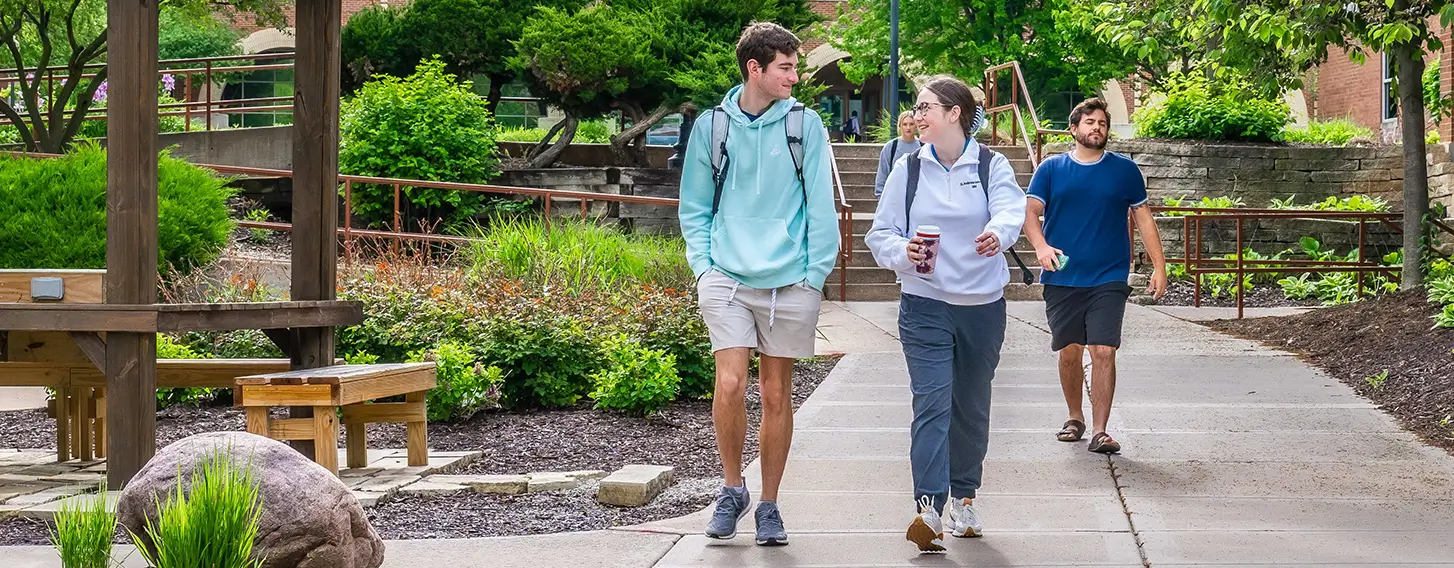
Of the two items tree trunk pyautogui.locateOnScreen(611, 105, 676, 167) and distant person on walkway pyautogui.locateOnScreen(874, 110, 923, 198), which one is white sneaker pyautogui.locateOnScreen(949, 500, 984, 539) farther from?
tree trunk pyautogui.locateOnScreen(611, 105, 676, 167)

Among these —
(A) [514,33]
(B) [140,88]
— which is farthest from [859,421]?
(A) [514,33]

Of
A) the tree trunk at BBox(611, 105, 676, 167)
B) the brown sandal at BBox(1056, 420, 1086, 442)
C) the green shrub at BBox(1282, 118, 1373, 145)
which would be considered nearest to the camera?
the brown sandal at BBox(1056, 420, 1086, 442)

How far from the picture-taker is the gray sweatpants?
5.05 m

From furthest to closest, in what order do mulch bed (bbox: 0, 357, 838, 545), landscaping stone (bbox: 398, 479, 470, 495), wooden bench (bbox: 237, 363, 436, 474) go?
landscaping stone (bbox: 398, 479, 470, 495), wooden bench (bbox: 237, 363, 436, 474), mulch bed (bbox: 0, 357, 838, 545)

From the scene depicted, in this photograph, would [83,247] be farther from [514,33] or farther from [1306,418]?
[514,33]

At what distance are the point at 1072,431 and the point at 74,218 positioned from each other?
24.1 feet

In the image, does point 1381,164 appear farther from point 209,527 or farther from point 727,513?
point 209,527

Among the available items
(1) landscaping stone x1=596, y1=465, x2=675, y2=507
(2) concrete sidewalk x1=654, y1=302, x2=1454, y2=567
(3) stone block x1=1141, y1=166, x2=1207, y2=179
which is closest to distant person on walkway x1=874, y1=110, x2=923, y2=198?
(2) concrete sidewalk x1=654, y1=302, x2=1454, y2=567

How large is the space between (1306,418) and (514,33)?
54.7ft

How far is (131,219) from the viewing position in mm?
6117

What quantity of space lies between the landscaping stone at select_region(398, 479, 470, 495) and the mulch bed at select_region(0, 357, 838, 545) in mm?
27

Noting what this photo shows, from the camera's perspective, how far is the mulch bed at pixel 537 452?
229 inches

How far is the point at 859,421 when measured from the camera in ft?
26.9

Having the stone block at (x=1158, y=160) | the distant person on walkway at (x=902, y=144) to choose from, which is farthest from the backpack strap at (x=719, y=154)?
the stone block at (x=1158, y=160)
